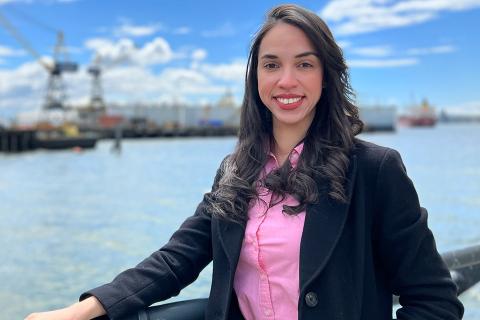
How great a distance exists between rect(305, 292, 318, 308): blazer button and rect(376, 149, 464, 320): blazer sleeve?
0.71 ft

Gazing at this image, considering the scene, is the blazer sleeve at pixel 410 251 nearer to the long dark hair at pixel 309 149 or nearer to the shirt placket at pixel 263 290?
the long dark hair at pixel 309 149

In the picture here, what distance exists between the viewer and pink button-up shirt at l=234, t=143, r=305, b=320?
4.64ft

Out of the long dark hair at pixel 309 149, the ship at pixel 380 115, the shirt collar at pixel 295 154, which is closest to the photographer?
the long dark hair at pixel 309 149

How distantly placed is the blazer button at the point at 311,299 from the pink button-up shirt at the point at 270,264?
64mm

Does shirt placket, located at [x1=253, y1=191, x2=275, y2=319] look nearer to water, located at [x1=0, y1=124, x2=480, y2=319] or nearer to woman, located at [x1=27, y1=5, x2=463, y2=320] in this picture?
woman, located at [x1=27, y1=5, x2=463, y2=320]

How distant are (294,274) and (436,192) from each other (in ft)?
56.8

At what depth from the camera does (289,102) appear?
1540 mm

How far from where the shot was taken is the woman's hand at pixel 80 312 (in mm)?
1406

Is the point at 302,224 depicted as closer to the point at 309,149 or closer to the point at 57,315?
the point at 309,149

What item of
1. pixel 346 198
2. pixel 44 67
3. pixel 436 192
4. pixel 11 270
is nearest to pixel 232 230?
pixel 346 198

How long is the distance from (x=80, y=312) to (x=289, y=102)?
79cm

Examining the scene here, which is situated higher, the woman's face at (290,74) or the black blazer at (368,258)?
the woman's face at (290,74)

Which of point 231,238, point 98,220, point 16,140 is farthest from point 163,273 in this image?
point 16,140

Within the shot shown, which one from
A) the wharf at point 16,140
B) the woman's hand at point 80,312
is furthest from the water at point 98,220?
the wharf at point 16,140
